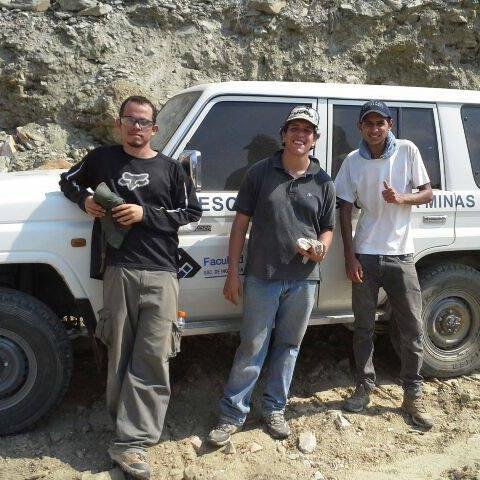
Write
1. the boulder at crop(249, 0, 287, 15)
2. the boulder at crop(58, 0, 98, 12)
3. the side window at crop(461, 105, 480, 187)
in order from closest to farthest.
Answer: the side window at crop(461, 105, 480, 187)
the boulder at crop(58, 0, 98, 12)
the boulder at crop(249, 0, 287, 15)

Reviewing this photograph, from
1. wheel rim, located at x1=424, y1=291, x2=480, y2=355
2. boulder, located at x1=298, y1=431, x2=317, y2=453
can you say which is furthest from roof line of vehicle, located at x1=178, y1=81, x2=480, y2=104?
boulder, located at x1=298, y1=431, x2=317, y2=453

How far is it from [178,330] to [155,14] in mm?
7713

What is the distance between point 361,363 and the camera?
3930 millimetres

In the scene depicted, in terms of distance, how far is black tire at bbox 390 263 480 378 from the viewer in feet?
13.9

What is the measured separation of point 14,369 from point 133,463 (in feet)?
3.04

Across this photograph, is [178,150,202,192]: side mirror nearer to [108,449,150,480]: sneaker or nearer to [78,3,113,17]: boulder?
[108,449,150,480]: sneaker

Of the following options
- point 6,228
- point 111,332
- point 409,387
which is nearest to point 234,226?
point 111,332

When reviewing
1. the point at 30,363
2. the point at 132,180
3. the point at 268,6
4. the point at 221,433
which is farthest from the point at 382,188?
the point at 268,6

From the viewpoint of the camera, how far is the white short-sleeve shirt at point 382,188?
3.66 meters

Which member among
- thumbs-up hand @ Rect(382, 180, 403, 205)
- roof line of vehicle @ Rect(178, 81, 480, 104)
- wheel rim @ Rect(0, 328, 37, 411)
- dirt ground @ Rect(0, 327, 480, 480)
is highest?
roof line of vehicle @ Rect(178, 81, 480, 104)

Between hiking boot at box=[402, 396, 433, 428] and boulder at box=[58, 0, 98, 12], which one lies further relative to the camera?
boulder at box=[58, 0, 98, 12]

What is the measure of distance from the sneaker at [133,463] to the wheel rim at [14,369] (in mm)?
706

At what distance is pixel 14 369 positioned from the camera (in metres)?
3.41

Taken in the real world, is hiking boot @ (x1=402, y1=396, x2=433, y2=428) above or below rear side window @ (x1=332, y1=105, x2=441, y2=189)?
below
